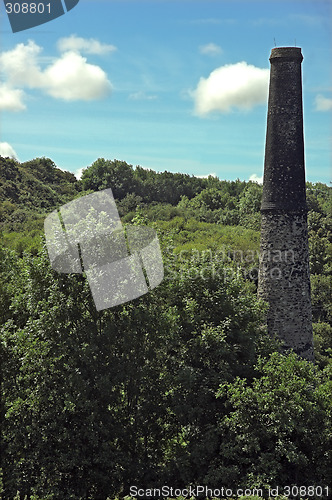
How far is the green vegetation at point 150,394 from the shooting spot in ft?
43.1

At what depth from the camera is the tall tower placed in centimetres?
1905

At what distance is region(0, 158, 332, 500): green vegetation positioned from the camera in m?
13.1

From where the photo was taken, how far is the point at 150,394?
1488 cm

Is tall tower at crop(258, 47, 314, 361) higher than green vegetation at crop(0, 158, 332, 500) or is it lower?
higher

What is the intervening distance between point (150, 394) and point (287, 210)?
348 inches

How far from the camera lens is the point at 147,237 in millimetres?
14672

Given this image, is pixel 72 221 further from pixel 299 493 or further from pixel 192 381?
pixel 299 493

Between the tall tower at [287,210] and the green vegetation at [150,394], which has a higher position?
the tall tower at [287,210]

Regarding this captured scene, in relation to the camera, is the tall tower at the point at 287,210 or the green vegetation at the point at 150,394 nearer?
the green vegetation at the point at 150,394

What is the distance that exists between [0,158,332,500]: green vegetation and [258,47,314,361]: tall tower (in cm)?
259

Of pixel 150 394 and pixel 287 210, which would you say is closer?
pixel 150 394

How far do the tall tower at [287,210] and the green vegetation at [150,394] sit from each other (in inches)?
102

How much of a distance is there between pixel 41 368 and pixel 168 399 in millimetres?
3963

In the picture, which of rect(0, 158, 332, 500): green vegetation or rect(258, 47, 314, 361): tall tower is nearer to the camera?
rect(0, 158, 332, 500): green vegetation
